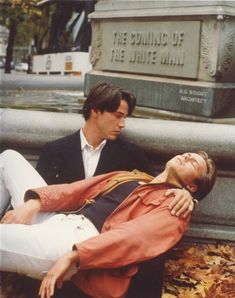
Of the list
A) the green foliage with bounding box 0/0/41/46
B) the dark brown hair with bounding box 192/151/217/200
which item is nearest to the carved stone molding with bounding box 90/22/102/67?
the dark brown hair with bounding box 192/151/217/200

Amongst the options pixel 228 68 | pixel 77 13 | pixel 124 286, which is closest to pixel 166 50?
pixel 228 68

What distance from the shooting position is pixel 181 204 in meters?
3.27

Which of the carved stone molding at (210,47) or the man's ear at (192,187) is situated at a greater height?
the carved stone molding at (210,47)

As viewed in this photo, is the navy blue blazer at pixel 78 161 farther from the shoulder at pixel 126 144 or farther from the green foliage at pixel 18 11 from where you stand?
the green foliage at pixel 18 11

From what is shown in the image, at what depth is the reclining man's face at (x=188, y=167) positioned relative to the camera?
347cm

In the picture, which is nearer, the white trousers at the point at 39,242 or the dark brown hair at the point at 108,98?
the white trousers at the point at 39,242

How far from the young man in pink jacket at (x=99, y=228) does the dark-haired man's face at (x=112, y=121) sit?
16.5 inches

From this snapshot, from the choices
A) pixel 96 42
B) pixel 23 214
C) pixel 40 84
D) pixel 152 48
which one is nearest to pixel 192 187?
pixel 23 214

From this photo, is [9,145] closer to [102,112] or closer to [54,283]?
[102,112]

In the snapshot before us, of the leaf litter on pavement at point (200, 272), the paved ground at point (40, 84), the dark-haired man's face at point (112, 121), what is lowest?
the leaf litter on pavement at point (200, 272)

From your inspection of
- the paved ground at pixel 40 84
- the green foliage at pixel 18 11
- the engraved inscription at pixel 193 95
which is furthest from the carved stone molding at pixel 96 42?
the green foliage at pixel 18 11

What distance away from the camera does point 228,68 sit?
5.79m

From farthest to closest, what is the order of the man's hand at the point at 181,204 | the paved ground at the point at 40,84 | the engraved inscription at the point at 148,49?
the paved ground at the point at 40,84, the engraved inscription at the point at 148,49, the man's hand at the point at 181,204

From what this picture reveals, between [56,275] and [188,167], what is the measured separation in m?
0.99
